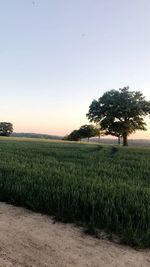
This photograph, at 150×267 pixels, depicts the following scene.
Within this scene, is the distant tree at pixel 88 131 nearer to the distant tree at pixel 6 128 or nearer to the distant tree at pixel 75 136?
the distant tree at pixel 75 136

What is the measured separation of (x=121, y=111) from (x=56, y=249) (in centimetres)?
5331

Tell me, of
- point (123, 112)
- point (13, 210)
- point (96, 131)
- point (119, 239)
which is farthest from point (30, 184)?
point (96, 131)

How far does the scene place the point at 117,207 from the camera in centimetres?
707

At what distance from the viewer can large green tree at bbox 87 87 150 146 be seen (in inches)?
2272

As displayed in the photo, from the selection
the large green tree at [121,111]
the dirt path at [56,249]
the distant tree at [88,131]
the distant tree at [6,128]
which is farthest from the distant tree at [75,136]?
the dirt path at [56,249]

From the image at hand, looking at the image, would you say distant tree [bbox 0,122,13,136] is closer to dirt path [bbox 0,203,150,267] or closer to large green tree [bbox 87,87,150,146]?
large green tree [bbox 87,87,150,146]

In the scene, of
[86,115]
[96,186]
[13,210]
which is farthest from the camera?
[86,115]

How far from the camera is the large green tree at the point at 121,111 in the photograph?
57.7 meters

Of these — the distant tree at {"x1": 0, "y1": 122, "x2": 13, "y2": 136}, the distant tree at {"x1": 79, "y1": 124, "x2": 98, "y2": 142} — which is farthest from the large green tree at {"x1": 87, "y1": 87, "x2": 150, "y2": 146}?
the distant tree at {"x1": 0, "y1": 122, "x2": 13, "y2": 136}

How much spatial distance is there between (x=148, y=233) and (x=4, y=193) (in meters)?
4.44

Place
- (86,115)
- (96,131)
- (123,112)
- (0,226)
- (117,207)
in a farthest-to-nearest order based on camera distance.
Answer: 1. (96,131)
2. (86,115)
3. (123,112)
4. (117,207)
5. (0,226)

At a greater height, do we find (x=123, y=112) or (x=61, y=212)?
(x=123, y=112)

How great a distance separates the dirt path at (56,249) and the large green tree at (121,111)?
5168 cm

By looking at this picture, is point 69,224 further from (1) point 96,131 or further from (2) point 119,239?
(1) point 96,131
